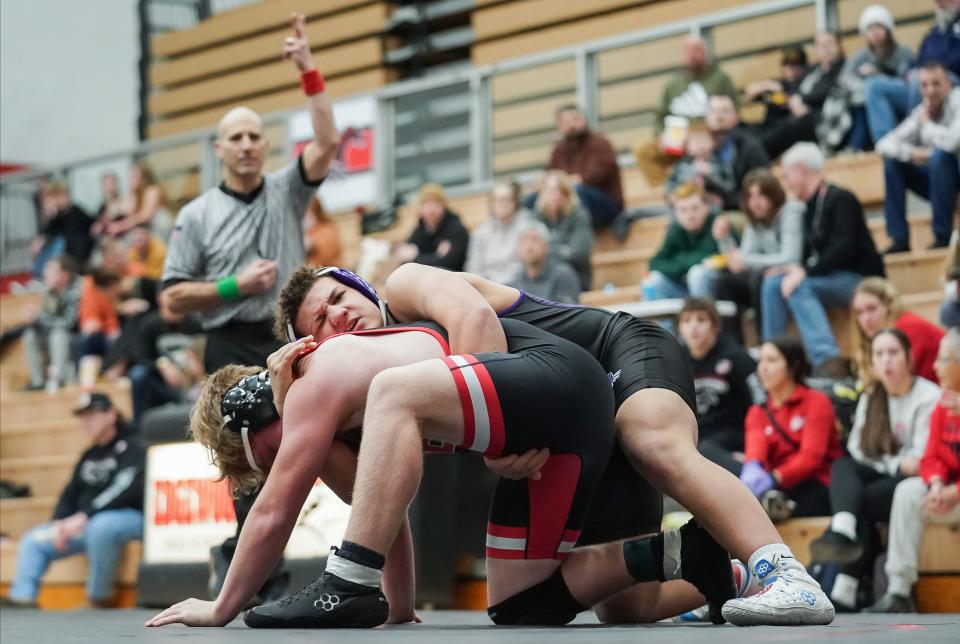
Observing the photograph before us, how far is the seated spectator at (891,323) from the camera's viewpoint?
6406mm

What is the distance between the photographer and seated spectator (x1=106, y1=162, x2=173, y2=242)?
12227mm

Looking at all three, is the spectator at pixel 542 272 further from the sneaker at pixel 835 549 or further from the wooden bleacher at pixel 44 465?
the sneaker at pixel 835 549

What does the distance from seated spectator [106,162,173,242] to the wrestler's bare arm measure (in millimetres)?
8776

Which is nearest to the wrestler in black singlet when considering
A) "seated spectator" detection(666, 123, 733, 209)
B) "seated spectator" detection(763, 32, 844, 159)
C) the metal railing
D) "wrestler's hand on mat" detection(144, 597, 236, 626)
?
"wrestler's hand on mat" detection(144, 597, 236, 626)

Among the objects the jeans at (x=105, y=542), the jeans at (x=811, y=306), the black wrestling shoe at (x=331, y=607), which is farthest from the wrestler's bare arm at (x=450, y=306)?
the jeans at (x=105, y=542)

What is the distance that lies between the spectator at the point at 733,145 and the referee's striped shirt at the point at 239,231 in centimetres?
379

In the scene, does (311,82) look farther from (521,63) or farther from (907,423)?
(521,63)

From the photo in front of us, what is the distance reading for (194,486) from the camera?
6.82 metres

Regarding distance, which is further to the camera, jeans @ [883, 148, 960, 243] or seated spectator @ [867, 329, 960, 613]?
jeans @ [883, 148, 960, 243]

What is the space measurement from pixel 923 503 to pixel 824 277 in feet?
7.08

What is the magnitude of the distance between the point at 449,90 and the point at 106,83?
5114 millimetres

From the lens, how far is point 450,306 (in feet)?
11.5

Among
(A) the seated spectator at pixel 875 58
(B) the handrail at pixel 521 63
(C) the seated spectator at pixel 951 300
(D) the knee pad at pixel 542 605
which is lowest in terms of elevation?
(D) the knee pad at pixel 542 605

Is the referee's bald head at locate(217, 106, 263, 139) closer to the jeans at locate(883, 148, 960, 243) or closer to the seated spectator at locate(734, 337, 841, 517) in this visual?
the seated spectator at locate(734, 337, 841, 517)
